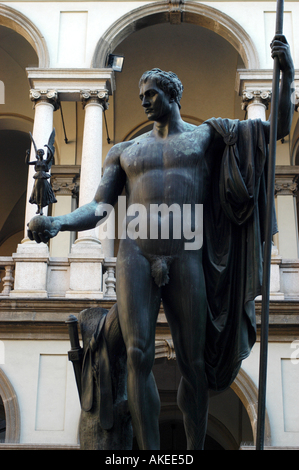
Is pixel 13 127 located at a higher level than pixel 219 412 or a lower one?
higher

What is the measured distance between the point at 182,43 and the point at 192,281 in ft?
43.2

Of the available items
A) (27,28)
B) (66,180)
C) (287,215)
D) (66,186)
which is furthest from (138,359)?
(66,180)

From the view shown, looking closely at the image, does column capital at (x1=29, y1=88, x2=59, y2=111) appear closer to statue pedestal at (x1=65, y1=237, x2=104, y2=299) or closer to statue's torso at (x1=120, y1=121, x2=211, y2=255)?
statue pedestal at (x1=65, y1=237, x2=104, y2=299)

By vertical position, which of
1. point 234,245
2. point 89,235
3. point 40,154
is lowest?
point 234,245

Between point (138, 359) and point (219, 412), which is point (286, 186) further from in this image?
point (138, 359)

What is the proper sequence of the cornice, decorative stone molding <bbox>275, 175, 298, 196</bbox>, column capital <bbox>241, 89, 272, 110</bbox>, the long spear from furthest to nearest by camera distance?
decorative stone molding <bbox>275, 175, 298, 196</bbox>, column capital <bbox>241, 89, 272, 110</bbox>, the cornice, the long spear

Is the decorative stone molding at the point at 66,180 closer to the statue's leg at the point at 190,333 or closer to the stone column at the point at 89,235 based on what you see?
the stone column at the point at 89,235

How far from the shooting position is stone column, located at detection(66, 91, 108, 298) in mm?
10539

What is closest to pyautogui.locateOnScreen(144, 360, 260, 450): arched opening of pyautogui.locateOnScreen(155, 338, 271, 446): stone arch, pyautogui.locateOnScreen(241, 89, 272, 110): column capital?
pyautogui.locateOnScreen(155, 338, 271, 446): stone arch

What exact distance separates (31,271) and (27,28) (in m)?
4.67

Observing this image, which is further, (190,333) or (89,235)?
(89,235)

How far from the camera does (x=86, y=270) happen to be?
35.0ft

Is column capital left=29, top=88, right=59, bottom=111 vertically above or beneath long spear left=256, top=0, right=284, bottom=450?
above

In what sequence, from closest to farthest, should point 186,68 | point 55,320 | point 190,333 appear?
point 190,333
point 55,320
point 186,68
